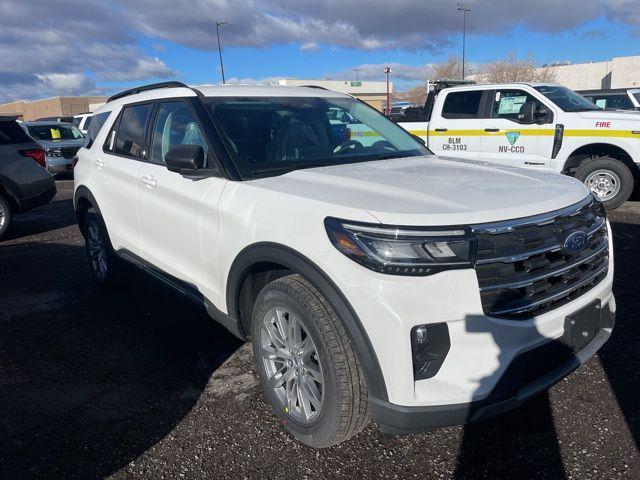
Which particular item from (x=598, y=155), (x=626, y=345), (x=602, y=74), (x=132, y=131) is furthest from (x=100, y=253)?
(x=602, y=74)

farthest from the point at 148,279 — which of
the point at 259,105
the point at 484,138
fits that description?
the point at 484,138

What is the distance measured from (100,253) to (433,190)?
146 inches

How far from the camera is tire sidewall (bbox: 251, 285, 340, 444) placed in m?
2.32

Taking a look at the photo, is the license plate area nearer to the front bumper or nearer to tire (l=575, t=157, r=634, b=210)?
the front bumper

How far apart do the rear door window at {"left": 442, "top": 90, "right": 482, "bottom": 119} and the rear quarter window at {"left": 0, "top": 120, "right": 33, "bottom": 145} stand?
6.97 metres

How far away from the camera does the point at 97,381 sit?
11.2 ft

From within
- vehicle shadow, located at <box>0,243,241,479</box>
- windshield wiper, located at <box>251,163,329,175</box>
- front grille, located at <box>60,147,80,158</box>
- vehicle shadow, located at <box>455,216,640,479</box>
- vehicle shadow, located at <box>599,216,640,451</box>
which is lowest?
vehicle shadow, located at <box>599,216,640,451</box>

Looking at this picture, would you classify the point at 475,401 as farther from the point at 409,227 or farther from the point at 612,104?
the point at 612,104

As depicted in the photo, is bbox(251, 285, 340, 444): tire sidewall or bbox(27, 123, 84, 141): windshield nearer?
bbox(251, 285, 340, 444): tire sidewall

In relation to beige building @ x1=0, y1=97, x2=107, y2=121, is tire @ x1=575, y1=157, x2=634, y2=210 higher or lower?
lower

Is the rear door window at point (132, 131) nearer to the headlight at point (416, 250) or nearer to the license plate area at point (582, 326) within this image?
the headlight at point (416, 250)

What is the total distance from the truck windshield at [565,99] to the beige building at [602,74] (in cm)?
4431

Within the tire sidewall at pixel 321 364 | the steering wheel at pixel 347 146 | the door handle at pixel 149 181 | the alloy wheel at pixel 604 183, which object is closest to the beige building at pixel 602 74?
the alloy wheel at pixel 604 183

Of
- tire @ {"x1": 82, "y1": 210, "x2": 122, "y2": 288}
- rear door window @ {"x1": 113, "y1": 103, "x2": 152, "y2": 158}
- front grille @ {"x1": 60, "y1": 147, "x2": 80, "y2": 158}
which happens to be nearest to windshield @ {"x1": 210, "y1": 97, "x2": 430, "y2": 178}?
rear door window @ {"x1": 113, "y1": 103, "x2": 152, "y2": 158}
